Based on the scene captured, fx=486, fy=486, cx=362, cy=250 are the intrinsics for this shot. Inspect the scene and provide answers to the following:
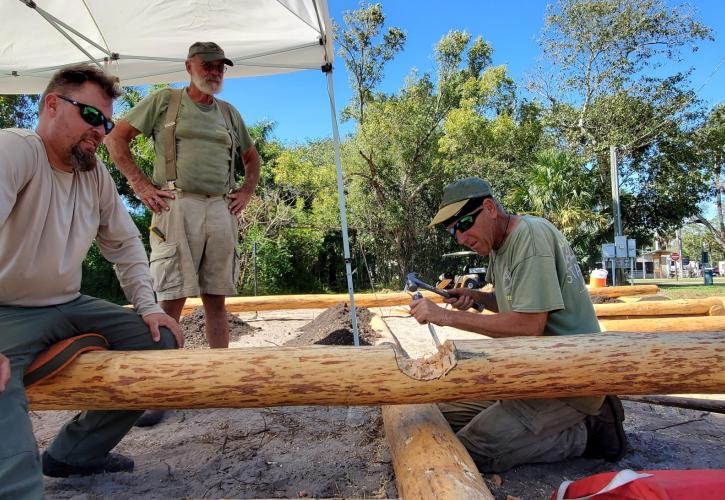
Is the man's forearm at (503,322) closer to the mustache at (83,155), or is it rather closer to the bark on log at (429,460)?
the bark on log at (429,460)

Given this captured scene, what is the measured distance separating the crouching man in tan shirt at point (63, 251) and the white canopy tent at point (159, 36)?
1.67 m

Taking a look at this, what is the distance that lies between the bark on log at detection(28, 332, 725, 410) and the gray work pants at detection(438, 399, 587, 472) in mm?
385

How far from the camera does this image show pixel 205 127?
121 inches

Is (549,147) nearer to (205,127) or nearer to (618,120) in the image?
(618,120)

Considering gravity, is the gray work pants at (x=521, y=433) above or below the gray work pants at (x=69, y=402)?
below

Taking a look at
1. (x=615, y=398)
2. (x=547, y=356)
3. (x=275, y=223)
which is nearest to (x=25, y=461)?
(x=547, y=356)

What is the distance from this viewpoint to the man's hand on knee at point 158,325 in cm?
210

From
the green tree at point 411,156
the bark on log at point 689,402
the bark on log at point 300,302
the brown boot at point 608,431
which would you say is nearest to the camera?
the brown boot at point 608,431

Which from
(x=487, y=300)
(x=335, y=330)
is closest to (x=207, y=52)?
(x=487, y=300)

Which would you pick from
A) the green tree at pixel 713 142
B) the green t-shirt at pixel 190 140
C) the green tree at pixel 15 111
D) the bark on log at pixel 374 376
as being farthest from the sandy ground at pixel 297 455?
the green tree at pixel 713 142

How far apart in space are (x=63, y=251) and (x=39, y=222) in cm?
14

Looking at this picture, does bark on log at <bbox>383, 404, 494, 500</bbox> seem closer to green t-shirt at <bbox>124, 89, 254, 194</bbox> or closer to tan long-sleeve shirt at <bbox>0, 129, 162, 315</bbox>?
tan long-sleeve shirt at <bbox>0, 129, 162, 315</bbox>

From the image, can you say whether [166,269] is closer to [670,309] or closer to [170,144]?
[170,144]

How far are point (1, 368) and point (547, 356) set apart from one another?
71.1 inches
